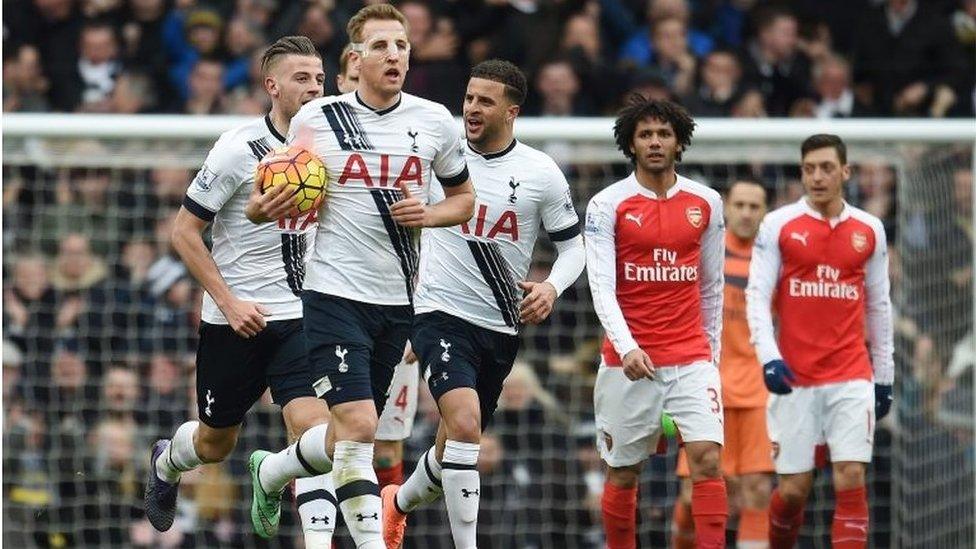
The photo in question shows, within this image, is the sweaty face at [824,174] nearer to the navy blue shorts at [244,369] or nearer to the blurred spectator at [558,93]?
the navy blue shorts at [244,369]

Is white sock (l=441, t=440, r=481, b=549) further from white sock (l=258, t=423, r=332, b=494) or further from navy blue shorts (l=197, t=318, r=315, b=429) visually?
navy blue shorts (l=197, t=318, r=315, b=429)

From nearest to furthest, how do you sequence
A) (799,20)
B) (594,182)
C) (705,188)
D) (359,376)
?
(359,376), (705,188), (594,182), (799,20)

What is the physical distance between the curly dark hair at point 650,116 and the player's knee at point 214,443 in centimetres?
240

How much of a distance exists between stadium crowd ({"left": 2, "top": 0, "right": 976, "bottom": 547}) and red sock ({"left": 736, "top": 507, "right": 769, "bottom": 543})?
5.45ft

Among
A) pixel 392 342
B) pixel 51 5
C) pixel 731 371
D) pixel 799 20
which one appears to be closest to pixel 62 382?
pixel 51 5

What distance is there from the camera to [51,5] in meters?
15.5

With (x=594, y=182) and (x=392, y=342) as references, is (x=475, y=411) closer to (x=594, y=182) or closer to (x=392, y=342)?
(x=392, y=342)

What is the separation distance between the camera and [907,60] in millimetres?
15922

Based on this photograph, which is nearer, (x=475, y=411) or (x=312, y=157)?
(x=312, y=157)

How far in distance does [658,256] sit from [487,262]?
2.87 feet

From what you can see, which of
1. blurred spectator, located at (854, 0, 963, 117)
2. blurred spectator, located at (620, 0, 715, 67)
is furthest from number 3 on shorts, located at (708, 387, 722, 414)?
blurred spectator, located at (854, 0, 963, 117)

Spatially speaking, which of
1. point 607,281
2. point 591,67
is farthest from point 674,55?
point 607,281

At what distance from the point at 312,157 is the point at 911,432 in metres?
6.55

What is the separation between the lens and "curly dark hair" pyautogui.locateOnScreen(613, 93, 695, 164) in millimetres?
9969
